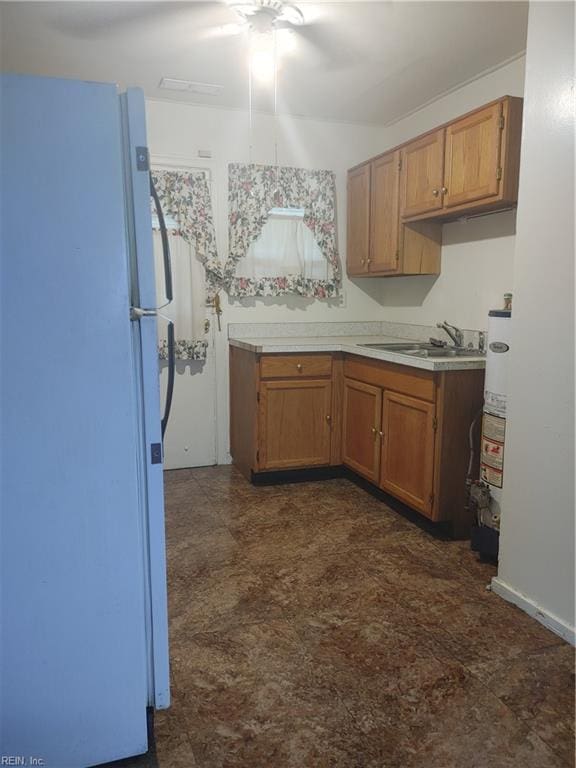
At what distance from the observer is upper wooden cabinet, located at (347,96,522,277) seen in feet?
9.04

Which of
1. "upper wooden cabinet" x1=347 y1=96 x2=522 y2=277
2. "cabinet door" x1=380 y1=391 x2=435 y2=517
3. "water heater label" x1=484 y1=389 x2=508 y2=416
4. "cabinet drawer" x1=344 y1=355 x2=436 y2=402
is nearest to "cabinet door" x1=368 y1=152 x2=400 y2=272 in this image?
"upper wooden cabinet" x1=347 y1=96 x2=522 y2=277

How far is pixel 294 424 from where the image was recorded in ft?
12.3

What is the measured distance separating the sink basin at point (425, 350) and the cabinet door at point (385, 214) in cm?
51

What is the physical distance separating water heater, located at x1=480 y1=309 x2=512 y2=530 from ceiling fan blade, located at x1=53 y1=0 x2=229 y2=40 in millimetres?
1929

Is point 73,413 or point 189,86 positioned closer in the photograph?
point 73,413

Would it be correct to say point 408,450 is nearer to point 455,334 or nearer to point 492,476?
point 492,476

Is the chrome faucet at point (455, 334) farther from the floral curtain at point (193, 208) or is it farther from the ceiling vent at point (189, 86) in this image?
the ceiling vent at point (189, 86)

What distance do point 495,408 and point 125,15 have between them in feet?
8.25

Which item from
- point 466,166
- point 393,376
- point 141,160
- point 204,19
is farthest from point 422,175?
point 141,160

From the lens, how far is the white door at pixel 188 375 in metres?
3.91

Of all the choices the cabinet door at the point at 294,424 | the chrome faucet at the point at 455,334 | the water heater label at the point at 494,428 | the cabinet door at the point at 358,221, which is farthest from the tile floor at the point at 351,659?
the cabinet door at the point at 358,221

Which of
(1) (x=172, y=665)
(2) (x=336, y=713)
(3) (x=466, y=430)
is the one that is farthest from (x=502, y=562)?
(1) (x=172, y=665)

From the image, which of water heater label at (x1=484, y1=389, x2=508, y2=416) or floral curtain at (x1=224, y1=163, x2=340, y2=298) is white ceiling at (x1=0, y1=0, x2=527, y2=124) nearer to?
floral curtain at (x1=224, y1=163, x2=340, y2=298)

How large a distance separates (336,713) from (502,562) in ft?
3.44
